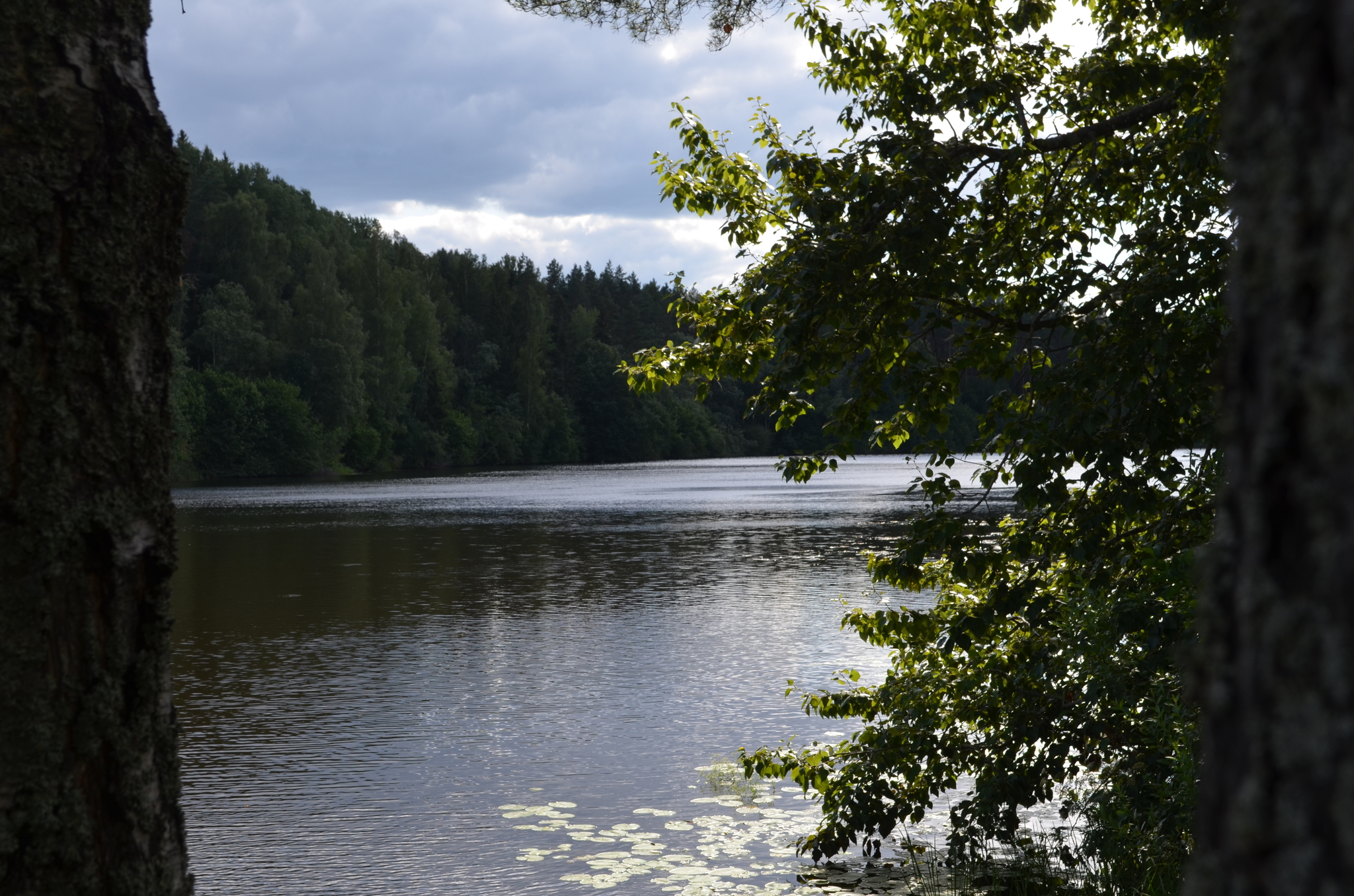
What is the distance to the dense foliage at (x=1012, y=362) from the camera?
5.39 m

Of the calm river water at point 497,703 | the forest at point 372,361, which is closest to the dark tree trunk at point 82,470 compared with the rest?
the calm river water at point 497,703

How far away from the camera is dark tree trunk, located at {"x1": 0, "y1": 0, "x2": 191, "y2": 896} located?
6.19 feet

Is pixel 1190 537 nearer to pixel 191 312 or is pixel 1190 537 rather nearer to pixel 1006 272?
pixel 1006 272

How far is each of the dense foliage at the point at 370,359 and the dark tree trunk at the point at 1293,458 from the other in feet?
196

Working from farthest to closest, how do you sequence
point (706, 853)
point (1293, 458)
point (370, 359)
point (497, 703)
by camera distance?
point (370, 359) < point (497, 703) < point (706, 853) < point (1293, 458)

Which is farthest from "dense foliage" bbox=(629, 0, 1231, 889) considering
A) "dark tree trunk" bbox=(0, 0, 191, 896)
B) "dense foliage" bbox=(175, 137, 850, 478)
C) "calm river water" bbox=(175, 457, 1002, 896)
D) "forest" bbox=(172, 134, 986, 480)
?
"dense foliage" bbox=(175, 137, 850, 478)

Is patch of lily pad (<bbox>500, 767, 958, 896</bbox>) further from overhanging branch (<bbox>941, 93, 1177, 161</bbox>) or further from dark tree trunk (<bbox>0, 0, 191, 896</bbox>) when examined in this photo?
dark tree trunk (<bbox>0, 0, 191, 896</bbox>)

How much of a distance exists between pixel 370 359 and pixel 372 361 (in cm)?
18

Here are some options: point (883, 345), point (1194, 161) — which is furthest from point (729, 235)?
point (1194, 161)

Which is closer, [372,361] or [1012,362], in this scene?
[1012,362]

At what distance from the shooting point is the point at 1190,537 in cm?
548

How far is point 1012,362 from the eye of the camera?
6551mm

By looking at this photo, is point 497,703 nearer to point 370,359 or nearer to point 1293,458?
point 1293,458

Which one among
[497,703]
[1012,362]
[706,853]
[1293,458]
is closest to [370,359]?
[497,703]
